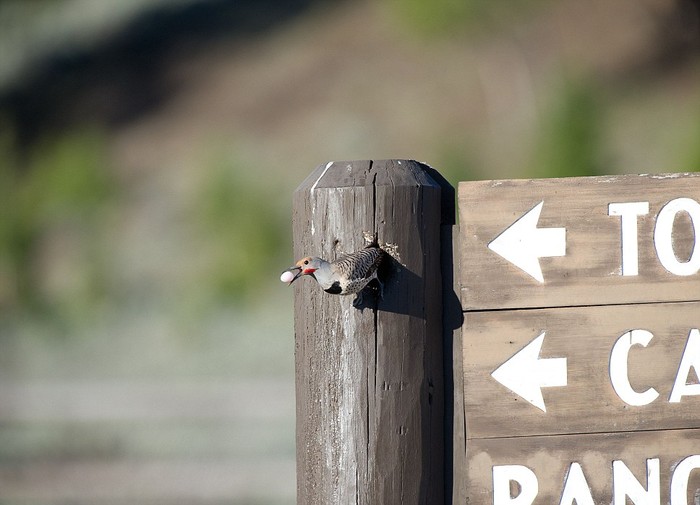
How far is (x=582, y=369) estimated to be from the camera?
1.71 metres

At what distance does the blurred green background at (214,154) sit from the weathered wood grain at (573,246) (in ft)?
13.0

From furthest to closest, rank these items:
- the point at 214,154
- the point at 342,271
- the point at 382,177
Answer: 1. the point at 214,154
2. the point at 382,177
3. the point at 342,271

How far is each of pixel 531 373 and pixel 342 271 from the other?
1.33 feet

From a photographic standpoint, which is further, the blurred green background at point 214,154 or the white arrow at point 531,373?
the blurred green background at point 214,154

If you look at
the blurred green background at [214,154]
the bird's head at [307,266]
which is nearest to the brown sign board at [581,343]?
the bird's head at [307,266]

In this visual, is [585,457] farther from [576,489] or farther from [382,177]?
[382,177]

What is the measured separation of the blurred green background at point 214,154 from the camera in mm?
6742

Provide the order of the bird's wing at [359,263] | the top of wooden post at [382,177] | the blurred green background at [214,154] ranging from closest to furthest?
the bird's wing at [359,263] → the top of wooden post at [382,177] → the blurred green background at [214,154]

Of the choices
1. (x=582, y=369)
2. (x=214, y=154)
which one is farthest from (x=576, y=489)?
(x=214, y=154)

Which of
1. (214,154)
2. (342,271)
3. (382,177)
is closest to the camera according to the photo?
(342,271)

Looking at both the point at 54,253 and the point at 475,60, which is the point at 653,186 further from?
the point at 475,60

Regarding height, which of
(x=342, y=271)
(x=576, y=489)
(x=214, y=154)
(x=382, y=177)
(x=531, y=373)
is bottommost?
(x=576, y=489)

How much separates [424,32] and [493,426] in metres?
20.5

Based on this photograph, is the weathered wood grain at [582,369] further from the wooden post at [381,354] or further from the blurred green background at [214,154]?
the blurred green background at [214,154]
